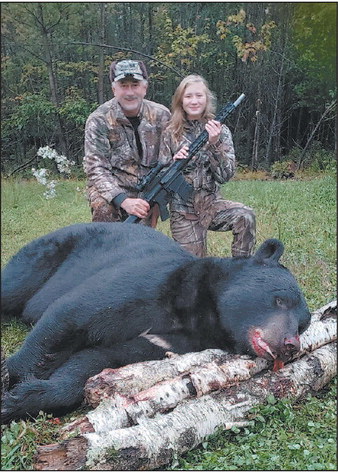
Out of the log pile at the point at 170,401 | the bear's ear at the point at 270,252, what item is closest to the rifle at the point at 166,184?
the bear's ear at the point at 270,252

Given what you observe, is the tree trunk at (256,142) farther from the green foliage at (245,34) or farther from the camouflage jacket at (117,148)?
the camouflage jacket at (117,148)

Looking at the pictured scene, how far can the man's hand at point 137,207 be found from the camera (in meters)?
4.99

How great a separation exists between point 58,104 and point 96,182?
1760mm

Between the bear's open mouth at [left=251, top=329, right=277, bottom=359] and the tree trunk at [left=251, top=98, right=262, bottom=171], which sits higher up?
the tree trunk at [left=251, top=98, right=262, bottom=171]

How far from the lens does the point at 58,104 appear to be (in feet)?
12.1

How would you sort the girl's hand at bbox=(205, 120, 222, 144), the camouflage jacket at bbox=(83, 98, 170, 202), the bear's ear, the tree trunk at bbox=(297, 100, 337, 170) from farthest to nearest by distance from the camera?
the camouflage jacket at bbox=(83, 98, 170, 202) < the girl's hand at bbox=(205, 120, 222, 144) < the tree trunk at bbox=(297, 100, 337, 170) < the bear's ear

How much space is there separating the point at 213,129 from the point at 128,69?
88cm

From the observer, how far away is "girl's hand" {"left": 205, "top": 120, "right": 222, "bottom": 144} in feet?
15.7

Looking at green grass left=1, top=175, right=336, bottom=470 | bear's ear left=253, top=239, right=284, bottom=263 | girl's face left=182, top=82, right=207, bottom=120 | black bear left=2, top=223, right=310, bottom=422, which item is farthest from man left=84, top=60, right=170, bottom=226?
bear's ear left=253, top=239, right=284, bottom=263

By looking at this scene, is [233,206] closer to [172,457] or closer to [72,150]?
[72,150]

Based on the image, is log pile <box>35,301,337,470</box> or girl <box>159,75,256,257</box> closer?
log pile <box>35,301,337,470</box>

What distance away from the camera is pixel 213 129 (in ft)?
15.8

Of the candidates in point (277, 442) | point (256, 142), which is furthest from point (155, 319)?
point (256, 142)

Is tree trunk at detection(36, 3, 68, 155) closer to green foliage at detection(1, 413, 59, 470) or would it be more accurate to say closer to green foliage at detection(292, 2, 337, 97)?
green foliage at detection(292, 2, 337, 97)
